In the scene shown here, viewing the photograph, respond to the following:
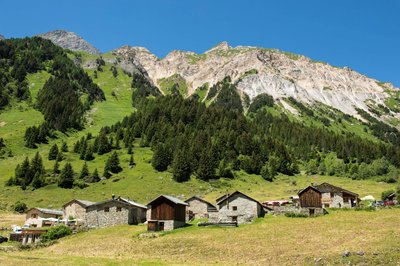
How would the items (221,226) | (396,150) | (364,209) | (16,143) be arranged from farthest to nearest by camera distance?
(396,150)
(16,143)
(364,209)
(221,226)

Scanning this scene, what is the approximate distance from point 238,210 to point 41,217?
42679mm

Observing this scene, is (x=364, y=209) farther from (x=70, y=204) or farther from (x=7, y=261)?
(x=70, y=204)

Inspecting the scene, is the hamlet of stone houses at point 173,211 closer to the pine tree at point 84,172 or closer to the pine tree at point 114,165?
the pine tree at point 84,172

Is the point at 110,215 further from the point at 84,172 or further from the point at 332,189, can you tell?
the point at 84,172

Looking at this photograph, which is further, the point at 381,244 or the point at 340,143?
the point at 340,143

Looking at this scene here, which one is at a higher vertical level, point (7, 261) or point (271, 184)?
point (271, 184)

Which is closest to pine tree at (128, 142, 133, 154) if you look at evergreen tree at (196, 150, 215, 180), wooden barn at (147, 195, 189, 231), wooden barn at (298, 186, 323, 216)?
evergreen tree at (196, 150, 215, 180)

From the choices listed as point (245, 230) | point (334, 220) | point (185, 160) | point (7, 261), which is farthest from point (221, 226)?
point (185, 160)

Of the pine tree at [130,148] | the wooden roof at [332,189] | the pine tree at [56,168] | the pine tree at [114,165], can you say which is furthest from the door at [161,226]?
the pine tree at [130,148]

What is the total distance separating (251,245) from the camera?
4578cm

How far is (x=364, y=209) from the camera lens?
65.3 m

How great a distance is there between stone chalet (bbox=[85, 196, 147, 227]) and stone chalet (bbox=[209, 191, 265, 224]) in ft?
51.9

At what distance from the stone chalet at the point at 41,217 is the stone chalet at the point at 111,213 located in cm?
1011

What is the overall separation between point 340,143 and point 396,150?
78.1 feet
